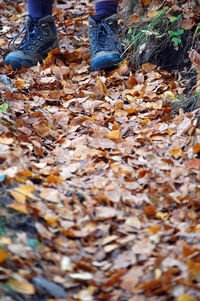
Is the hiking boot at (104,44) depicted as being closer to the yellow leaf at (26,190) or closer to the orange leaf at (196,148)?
the orange leaf at (196,148)

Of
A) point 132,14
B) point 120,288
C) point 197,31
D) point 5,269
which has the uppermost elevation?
point 132,14

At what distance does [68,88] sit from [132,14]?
132 centimetres

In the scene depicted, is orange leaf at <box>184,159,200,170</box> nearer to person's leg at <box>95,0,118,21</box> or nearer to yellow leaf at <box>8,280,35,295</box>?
yellow leaf at <box>8,280,35,295</box>

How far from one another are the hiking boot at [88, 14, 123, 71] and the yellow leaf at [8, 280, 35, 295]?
2.17 metres

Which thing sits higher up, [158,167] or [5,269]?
[158,167]

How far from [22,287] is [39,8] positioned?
8.65ft

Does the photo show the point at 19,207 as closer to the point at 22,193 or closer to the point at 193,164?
the point at 22,193

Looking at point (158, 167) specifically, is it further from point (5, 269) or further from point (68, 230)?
point (5, 269)

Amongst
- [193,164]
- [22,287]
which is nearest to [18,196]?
[22,287]

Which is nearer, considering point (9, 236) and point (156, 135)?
point (9, 236)

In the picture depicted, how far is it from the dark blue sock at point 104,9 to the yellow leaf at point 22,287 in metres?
2.60

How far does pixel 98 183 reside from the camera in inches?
64.8

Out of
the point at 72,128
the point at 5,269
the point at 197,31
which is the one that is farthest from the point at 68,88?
the point at 5,269

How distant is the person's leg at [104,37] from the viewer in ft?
9.36
